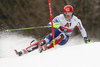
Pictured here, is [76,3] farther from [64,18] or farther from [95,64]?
[95,64]

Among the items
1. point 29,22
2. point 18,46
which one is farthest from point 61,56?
point 29,22

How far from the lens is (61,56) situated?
82.3 inches

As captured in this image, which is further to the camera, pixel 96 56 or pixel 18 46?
pixel 18 46

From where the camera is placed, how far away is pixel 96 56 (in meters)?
1.90

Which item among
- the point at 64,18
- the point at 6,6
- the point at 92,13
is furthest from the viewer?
the point at 6,6

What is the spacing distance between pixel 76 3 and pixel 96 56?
4831 millimetres

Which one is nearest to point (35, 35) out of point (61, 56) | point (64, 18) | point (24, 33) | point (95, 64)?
point (24, 33)

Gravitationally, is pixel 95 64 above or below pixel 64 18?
below

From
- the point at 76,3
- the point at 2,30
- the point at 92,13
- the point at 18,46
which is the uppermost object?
the point at 76,3

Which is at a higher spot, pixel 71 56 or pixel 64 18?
pixel 64 18

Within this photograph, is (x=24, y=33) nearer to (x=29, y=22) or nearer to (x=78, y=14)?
(x=29, y=22)

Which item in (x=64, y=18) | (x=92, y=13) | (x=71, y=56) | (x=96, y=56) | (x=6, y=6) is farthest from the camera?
(x=6, y=6)

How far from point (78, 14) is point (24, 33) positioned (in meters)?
2.76

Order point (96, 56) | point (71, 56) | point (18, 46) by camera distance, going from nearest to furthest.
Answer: point (96, 56) → point (71, 56) → point (18, 46)
